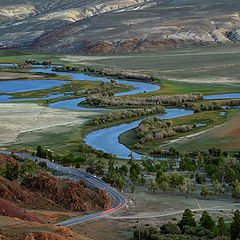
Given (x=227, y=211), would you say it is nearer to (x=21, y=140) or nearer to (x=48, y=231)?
(x=48, y=231)

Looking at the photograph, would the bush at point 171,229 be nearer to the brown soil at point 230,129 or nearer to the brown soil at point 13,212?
the brown soil at point 13,212

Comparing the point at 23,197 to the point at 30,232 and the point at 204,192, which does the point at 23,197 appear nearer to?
the point at 30,232

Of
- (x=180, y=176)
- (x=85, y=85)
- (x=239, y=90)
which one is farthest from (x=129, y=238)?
(x=85, y=85)

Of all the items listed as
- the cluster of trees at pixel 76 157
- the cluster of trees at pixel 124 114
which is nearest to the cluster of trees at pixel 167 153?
the cluster of trees at pixel 76 157

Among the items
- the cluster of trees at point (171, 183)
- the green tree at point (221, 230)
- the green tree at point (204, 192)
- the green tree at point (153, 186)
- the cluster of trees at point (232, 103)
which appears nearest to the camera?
the green tree at point (221, 230)

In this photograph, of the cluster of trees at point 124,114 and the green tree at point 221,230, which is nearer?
the green tree at point 221,230

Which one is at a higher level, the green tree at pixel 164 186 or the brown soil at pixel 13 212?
the brown soil at pixel 13 212
